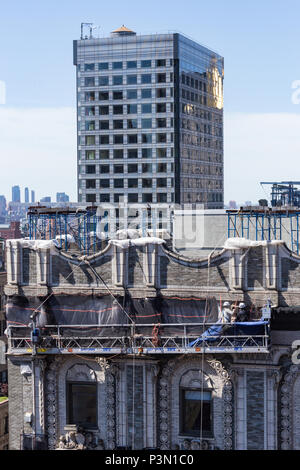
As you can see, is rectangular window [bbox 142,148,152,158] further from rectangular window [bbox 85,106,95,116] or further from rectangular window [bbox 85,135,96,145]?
rectangular window [bbox 85,106,95,116]

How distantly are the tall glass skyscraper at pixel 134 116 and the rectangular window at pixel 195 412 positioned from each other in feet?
390

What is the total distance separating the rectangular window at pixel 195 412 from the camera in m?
37.1

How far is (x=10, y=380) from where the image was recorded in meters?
39.2

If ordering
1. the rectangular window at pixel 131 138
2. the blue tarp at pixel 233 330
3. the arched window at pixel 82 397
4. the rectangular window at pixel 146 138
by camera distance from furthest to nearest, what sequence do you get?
1. the rectangular window at pixel 146 138
2. the rectangular window at pixel 131 138
3. the arched window at pixel 82 397
4. the blue tarp at pixel 233 330

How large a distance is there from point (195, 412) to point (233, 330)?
180 inches

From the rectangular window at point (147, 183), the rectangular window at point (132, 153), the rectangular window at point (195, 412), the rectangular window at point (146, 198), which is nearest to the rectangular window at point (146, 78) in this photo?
the rectangular window at point (132, 153)

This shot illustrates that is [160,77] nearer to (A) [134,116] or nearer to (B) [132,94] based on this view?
(B) [132,94]

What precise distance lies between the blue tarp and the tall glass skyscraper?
119745mm

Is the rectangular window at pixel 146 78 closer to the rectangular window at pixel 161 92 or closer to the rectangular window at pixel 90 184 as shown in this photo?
the rectangular window at pixel 161 92

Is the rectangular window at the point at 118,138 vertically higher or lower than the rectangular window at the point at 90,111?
lower
